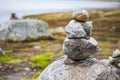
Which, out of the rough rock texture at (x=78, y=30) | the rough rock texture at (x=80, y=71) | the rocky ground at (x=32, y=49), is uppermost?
the rough rock texture at (x=78, y=30)

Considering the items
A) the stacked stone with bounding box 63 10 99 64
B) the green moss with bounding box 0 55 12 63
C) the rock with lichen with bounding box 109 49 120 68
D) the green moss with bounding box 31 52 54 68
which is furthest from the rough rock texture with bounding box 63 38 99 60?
the green moss with bounding box 0 55 12 63

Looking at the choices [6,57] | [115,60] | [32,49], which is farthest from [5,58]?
[115,60]

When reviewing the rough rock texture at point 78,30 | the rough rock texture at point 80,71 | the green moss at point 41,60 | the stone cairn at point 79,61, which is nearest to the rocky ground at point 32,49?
the green moss at point 41,60

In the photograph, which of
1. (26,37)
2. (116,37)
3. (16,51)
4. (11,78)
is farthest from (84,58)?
(116,37)

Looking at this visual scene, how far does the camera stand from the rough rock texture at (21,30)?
4544cm

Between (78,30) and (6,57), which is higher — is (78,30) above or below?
above

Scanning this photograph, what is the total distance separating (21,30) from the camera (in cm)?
4566

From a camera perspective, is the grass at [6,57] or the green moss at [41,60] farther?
the grass at [6,57]

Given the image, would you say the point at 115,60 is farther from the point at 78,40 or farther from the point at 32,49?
the point at 32,49

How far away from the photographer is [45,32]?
4738 centimetres

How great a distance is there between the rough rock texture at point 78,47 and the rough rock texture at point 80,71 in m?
0.40

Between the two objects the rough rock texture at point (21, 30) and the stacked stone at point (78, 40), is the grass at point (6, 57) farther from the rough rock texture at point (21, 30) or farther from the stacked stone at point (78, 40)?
Answer: the stacked stone at point (78, 40)

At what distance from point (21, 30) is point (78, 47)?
28196mm

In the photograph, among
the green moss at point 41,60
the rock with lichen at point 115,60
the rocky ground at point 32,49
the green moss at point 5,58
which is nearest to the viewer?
the rock with lichen at point 115,60
